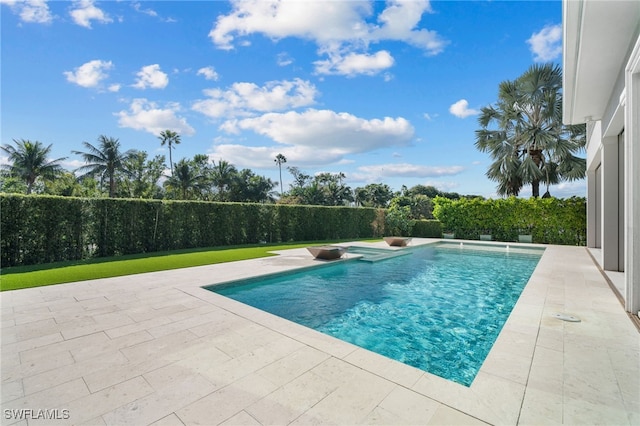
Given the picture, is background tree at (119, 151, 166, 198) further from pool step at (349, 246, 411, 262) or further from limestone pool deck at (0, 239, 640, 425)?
limestone pool deck at (0, 239, 640, 425)

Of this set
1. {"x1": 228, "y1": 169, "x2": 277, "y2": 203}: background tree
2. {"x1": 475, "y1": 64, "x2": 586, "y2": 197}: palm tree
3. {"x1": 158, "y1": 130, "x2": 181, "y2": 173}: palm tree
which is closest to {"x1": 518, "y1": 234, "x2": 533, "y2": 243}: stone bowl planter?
{"x1": 475, "y1": 64, "x2": 586, "y2": 197}: palm tree

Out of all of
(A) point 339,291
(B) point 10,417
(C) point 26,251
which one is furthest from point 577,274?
(C) point 26,251

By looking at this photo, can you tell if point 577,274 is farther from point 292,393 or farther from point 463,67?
point 463,67

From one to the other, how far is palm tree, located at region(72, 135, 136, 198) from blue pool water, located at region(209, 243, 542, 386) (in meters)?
31.1

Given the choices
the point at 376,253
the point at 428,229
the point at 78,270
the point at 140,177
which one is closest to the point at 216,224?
the point at 78,270

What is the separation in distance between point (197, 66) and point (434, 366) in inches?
561

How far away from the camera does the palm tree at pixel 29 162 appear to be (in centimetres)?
2794

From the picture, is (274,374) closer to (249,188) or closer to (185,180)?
(185,180)

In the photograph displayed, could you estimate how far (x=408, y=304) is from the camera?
20.4 ft

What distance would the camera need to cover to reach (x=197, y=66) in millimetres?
13055

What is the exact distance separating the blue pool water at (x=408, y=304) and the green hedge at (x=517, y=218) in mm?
7519

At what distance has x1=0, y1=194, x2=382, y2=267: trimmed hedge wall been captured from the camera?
9.76 metres

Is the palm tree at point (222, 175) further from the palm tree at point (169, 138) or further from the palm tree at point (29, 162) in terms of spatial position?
the palm tree at point (29, 162)

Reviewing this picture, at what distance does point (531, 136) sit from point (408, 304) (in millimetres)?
16236
